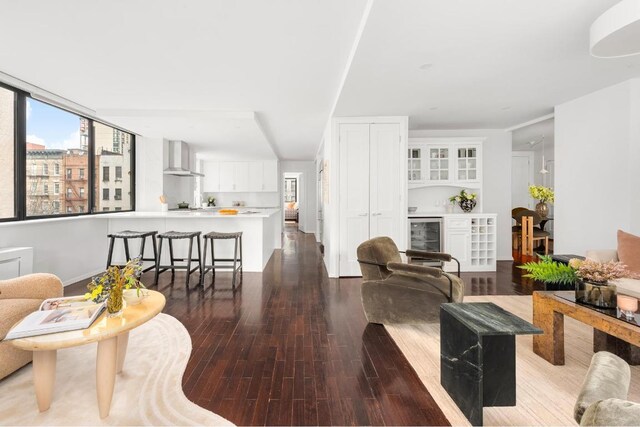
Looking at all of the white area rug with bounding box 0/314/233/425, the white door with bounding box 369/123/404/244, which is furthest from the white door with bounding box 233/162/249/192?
the white area rug with bounding box 0/314/233/425

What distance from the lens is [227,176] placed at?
948 cm

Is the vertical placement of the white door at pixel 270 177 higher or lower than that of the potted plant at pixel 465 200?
higher

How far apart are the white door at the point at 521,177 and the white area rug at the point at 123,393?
28.4 ft

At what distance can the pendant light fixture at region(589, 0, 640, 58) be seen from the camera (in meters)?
1.90

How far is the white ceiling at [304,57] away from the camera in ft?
7.36

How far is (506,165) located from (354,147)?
3.32 meters

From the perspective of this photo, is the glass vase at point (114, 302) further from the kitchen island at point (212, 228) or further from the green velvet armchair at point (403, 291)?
the kitchen island at point (212, 228)

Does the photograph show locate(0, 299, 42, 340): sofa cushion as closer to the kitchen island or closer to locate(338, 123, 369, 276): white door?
the kitchen island

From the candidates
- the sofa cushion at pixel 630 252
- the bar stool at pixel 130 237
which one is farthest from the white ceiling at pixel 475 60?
the bar stool at pixel 130 237

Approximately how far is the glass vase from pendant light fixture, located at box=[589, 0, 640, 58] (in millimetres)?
3596

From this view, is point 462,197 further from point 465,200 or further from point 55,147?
point 55,147

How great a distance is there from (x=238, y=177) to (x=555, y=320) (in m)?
8.65

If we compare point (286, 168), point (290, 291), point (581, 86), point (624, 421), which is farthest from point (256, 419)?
point (286, 168)

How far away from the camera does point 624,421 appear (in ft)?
2.47
